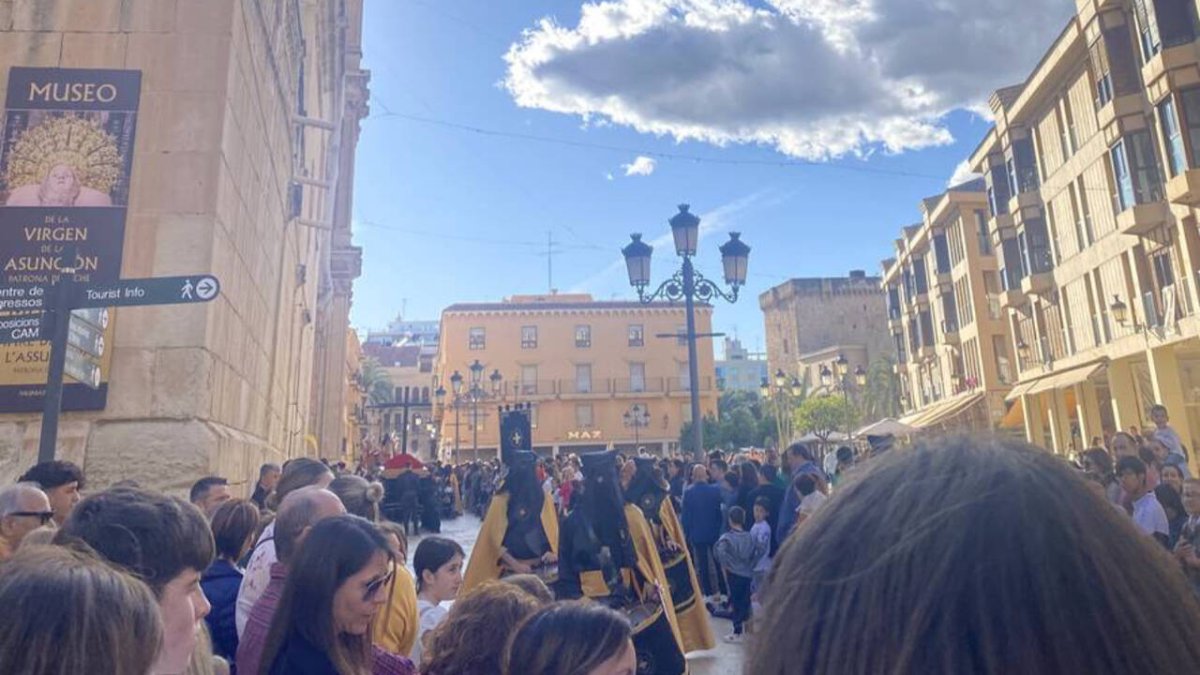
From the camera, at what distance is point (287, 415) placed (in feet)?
48.7

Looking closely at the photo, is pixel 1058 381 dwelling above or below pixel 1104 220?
below

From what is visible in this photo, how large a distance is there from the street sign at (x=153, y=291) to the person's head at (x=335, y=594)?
2.51m

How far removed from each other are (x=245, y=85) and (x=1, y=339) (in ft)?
15.9

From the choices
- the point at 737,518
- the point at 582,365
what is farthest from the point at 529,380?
the point at 737,518

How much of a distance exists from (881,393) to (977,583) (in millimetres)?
55566

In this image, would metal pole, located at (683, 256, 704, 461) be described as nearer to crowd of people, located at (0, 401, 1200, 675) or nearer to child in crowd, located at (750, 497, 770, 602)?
child in crowd, located at (750, 497, 770, 602)

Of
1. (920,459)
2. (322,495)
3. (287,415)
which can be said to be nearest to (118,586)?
(920,459)

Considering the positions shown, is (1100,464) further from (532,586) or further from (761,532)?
(532,586)

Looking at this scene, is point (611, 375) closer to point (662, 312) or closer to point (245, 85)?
point (662, 312)

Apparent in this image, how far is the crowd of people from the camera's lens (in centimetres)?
65

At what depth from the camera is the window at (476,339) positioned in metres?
57.4

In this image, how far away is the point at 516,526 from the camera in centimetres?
526

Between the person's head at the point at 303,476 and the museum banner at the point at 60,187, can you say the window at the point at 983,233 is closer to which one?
the museum banner at the point at 60,187

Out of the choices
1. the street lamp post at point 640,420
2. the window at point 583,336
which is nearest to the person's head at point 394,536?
the street lamp post at point 640,420
